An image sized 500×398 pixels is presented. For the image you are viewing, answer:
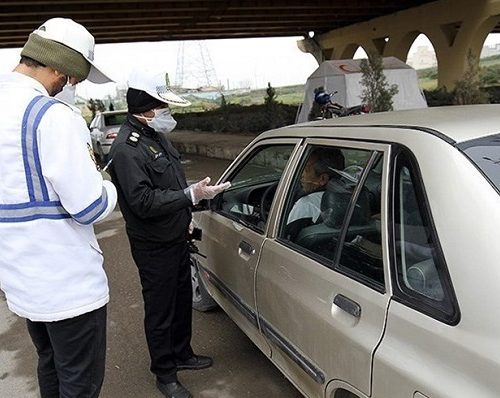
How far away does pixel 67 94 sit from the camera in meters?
1.99

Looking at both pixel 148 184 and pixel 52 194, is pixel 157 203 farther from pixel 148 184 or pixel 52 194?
pixel 52 194

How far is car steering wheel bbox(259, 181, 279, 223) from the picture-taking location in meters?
2.79

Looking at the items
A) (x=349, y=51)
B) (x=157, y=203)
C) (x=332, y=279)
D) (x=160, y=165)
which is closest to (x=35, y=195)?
(x=157, y=203)

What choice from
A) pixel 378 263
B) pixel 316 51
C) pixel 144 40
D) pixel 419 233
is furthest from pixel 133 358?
pixel 316 51

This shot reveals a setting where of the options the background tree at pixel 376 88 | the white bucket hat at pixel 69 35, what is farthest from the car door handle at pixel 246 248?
the background tree at pixel 376 88

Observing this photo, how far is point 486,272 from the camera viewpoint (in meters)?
1.36

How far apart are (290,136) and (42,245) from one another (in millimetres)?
1405

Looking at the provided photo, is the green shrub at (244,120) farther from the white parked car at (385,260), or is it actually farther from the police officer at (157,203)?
the white parked car at (385,260)

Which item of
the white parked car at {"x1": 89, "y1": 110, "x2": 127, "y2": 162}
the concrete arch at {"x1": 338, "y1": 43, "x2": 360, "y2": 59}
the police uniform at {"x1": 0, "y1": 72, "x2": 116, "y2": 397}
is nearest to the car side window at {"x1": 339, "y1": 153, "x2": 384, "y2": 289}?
the police uniform at {"x1": 0, "y1": 72, "x2": 116, "y2": 397}

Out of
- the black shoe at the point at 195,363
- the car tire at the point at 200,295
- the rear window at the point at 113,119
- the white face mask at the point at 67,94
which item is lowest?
the black shoe at the point at 195,363

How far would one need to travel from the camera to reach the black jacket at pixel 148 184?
2473 mm

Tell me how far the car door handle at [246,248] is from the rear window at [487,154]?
4.33 ft

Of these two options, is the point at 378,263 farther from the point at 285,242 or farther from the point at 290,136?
the point at 290,136

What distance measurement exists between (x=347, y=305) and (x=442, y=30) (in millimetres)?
24065
